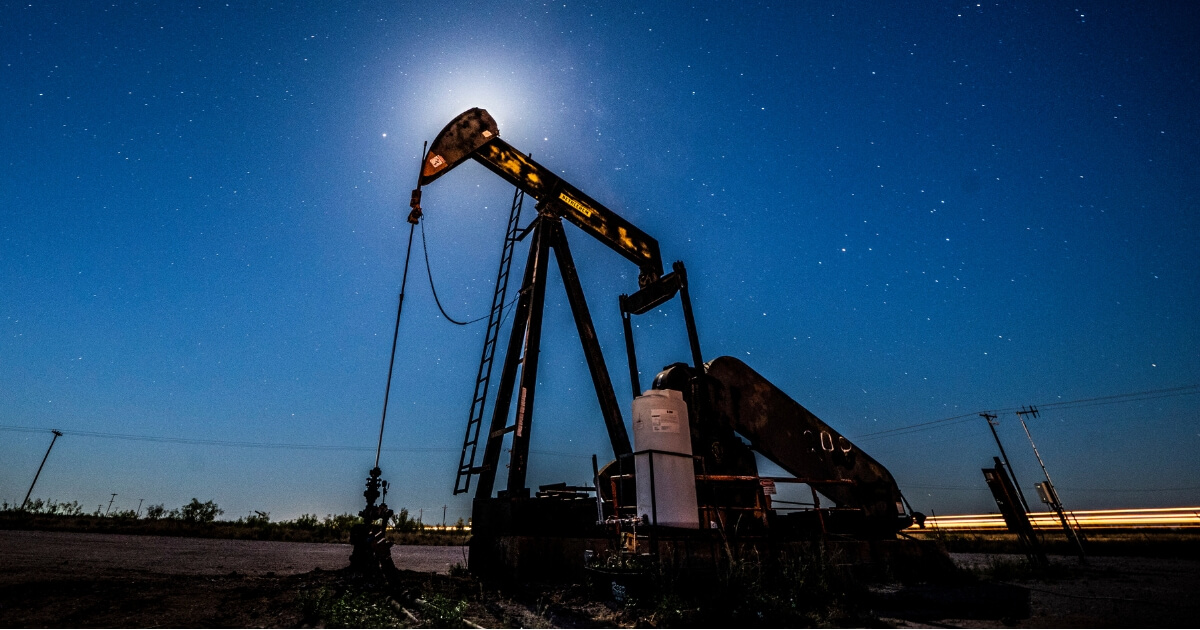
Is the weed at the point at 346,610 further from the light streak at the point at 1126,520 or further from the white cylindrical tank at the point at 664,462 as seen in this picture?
the light streak at the point at 1126,520

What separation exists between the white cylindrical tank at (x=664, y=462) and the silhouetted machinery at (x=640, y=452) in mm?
13

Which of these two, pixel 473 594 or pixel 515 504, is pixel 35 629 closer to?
pixel 473 594

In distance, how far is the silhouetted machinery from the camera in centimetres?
522

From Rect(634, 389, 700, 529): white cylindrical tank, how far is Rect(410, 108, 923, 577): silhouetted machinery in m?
0.01

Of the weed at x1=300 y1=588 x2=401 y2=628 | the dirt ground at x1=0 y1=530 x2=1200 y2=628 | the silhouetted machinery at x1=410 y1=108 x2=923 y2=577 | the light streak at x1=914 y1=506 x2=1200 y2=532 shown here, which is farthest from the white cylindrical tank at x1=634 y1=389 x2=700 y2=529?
the light streak at x1=914 y1=506 x2=1200 y2=532

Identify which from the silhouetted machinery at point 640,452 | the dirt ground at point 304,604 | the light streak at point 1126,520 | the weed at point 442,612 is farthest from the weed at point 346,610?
the light streak at point 1126,520

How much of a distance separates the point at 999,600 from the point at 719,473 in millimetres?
3227

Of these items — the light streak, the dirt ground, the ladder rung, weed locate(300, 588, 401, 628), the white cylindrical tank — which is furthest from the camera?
the light streak

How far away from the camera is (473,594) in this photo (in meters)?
5.11

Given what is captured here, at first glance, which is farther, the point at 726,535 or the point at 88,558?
the point at 88,558

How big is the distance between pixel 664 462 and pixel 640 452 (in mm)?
284

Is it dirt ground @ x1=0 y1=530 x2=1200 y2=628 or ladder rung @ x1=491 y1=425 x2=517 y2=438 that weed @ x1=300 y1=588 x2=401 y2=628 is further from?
ladder rung @ x1=491 y1=425 x2=517 y2=438

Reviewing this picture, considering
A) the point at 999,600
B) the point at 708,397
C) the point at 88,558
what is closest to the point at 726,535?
the point at 708,397

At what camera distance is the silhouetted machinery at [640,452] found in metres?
5.22
